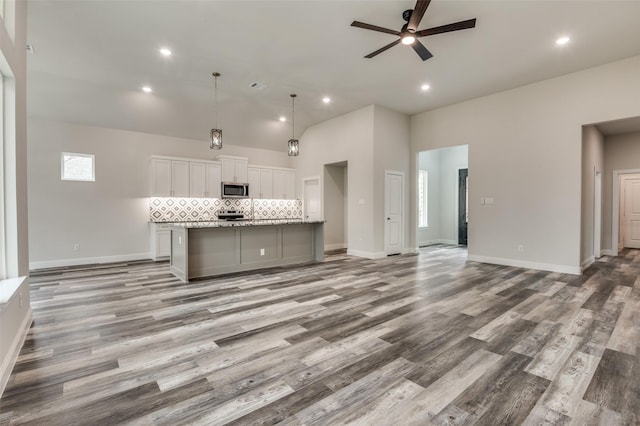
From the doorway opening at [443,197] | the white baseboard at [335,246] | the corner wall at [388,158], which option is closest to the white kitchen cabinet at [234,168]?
the white baseboard at [335,246]

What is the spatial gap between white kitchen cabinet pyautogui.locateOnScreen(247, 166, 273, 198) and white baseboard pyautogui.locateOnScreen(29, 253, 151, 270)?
119 inches

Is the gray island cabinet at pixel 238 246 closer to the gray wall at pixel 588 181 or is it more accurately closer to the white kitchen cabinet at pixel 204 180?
the white kitchen cabinet at pixel 204 180

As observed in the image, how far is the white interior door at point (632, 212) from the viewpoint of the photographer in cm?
802

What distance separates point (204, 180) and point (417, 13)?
594 cm

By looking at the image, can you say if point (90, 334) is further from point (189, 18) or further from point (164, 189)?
point (164, 189)

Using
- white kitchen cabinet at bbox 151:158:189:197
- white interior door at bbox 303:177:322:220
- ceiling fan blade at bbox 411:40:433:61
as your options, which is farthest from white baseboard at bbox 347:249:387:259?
white kitchen cabinet at bbox 151:158:189:197

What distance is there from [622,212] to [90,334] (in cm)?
1194

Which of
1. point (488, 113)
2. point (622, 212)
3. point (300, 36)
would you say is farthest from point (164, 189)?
point (622, 212)

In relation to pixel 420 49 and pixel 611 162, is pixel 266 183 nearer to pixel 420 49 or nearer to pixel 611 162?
pixel 420 49

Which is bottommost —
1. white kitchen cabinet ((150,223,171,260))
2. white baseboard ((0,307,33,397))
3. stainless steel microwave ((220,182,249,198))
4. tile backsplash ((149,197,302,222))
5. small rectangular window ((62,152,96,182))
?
white baseboard ((0,307,33,397))

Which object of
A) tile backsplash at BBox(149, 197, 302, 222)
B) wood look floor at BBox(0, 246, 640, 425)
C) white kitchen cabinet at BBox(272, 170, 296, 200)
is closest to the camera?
wood look floor at BBox(0, 246, 640, 425)

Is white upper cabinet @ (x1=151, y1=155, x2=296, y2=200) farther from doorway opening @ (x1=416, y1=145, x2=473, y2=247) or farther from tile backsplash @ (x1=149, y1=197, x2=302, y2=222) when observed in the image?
doorway opening @ (x1=416, y1=145, x2=473, y2=247)

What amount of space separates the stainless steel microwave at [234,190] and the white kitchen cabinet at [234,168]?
0.14 metres

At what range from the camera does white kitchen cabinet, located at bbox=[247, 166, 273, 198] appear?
27.0ft
